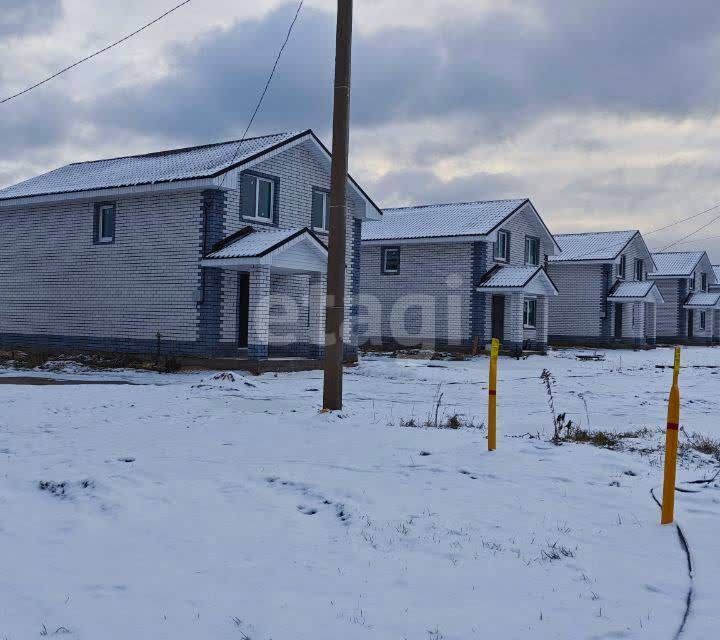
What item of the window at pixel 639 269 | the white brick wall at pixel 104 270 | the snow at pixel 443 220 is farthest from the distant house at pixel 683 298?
the white brick wall at pixel 104 270

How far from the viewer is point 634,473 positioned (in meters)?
6.78

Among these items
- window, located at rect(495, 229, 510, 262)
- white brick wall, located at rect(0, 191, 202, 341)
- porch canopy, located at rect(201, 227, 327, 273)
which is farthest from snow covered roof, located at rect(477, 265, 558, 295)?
white brick wall, located at rect(0, 191, 202, 341)

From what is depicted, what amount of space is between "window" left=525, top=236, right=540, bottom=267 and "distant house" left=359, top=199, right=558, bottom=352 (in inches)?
3.3

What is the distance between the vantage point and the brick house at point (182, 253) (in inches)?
730

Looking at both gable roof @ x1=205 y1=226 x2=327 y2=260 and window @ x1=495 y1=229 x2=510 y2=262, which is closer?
gable roof @ x1=205 y1=226 x2=327 y2=260

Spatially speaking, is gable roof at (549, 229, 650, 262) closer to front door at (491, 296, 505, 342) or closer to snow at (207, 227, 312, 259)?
front door at (491, 296, 505, 342)

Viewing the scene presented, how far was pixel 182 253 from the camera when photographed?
18.9 m

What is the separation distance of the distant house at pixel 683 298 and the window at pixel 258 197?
30788 mm

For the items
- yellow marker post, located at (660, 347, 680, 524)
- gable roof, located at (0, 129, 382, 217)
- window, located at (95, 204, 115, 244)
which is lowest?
yellow marker post, located at (660, 347, 680, 524)

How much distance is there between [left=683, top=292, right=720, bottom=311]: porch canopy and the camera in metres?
45.3

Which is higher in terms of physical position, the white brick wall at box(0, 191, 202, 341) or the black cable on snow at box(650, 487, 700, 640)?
the white brick wall at box(0, 191, 202, 341)

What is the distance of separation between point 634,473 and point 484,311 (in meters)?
22.5

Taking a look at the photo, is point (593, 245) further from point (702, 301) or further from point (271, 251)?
point (271, 251)

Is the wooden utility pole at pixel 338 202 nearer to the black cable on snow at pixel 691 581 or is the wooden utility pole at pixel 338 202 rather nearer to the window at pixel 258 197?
the black cable on snow at pixel 691 581
